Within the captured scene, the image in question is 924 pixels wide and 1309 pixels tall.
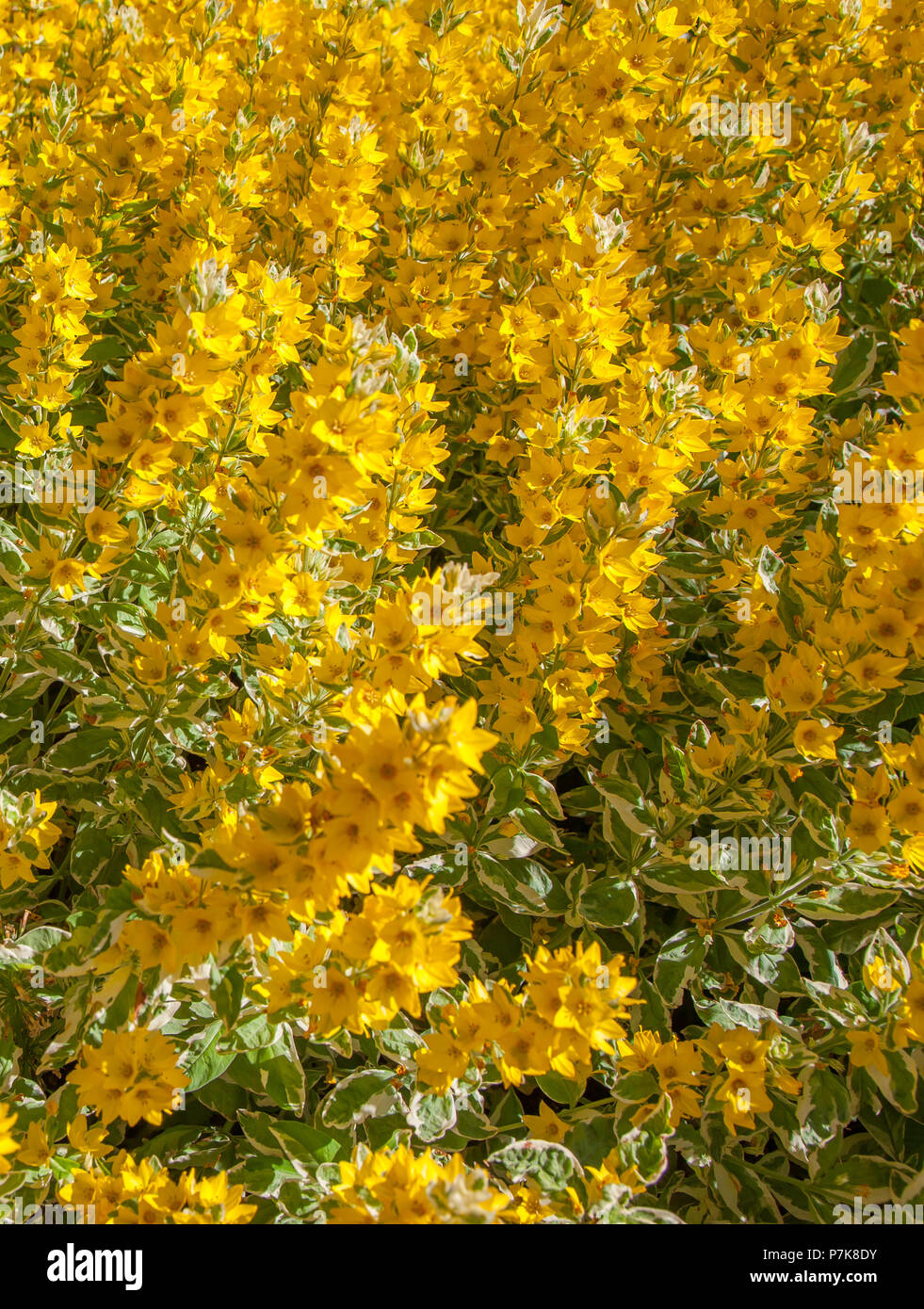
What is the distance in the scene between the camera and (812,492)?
2938mm

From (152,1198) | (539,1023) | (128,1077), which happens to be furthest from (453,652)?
(152,1198)

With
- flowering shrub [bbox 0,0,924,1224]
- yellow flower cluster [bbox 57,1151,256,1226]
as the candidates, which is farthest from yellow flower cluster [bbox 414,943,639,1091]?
yellow flower cluster [bbox 57,1151,256,1226]

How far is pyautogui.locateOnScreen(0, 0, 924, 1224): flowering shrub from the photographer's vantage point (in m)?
1.66

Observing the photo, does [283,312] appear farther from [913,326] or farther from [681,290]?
[681,290]

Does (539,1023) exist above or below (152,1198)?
above

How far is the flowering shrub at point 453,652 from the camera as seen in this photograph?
1658 mm

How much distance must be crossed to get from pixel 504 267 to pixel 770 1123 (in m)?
2.79

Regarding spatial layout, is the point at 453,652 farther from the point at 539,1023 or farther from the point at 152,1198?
the point at 152,1198

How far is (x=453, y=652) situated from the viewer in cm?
176

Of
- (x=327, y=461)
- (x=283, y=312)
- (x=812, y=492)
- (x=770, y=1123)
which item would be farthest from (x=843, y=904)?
(x=283, y=312)

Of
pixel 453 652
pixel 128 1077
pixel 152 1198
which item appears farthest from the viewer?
pixel 453 652

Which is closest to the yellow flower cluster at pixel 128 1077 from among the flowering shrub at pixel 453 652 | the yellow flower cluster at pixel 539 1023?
the flowering shrub at pixel 453 652

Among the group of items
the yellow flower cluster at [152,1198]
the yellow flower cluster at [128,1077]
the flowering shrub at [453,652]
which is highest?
the flowering shrub at [453,652]

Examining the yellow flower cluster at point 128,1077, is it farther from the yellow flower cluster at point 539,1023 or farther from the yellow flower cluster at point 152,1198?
the yellow flower cluster at point 539,1023
